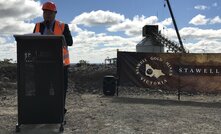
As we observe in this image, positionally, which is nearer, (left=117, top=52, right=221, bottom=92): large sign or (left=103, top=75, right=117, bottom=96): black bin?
(left=117, top=52, right=221, bottom=92): large sign

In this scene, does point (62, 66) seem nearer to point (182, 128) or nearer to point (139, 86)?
point (182, 128)

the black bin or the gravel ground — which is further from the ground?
the black bin

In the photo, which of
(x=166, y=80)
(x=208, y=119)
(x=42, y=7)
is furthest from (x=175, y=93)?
(x=42, y=7)

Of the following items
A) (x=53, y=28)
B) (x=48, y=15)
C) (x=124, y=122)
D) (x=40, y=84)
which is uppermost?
(x=48, y=15)

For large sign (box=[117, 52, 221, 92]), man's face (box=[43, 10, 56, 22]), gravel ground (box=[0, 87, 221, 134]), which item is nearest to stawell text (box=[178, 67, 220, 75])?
large sign (box=[117, 52, 221, 92])

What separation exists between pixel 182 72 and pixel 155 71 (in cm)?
100

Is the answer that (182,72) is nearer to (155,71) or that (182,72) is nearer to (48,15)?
(155,71)

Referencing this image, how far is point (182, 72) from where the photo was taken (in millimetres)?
17188

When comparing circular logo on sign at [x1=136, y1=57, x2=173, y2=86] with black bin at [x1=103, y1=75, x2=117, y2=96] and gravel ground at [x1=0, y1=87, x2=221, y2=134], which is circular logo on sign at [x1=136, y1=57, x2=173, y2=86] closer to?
black bin at [x1=103, y1=75, x2=117, y2=96]

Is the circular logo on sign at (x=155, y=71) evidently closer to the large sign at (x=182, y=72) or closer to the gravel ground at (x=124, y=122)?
the large sign at (x=182, y=72)

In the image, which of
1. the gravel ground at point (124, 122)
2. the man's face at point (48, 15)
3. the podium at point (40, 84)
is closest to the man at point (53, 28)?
the man's face at point (48, 15)

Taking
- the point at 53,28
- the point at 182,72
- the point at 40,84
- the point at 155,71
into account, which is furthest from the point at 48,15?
the point at 182,72

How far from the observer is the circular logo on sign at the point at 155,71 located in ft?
56.5

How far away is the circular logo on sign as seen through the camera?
17219 mm
